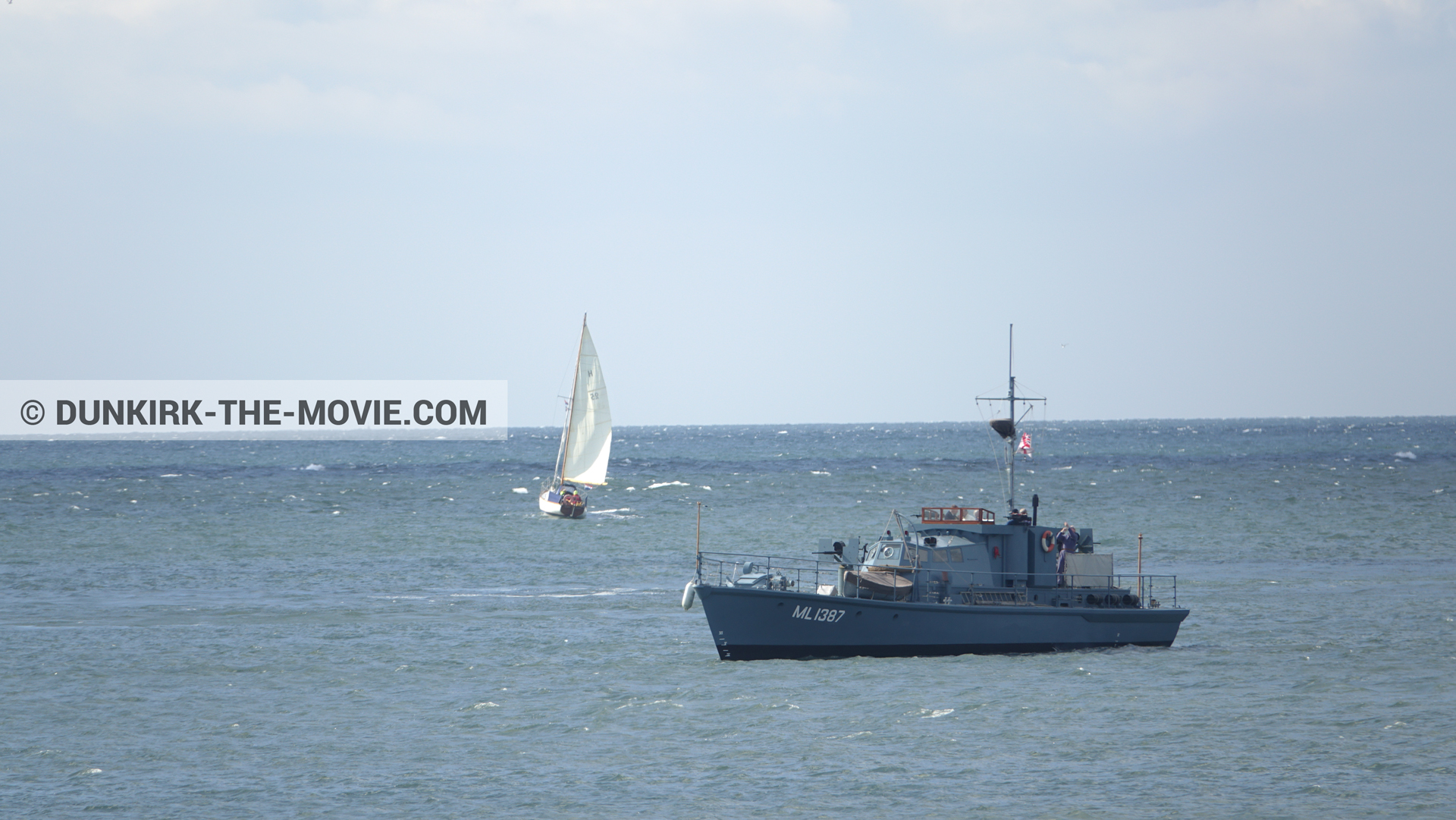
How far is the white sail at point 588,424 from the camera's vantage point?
265 feet

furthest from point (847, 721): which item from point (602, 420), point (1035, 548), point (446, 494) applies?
point (446, 494)

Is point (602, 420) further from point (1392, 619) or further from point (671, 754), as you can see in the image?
point (671, 754)

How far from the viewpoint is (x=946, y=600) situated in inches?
1235

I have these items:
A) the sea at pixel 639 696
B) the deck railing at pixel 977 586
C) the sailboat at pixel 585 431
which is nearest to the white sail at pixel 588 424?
the sailboat at pixel 585 431

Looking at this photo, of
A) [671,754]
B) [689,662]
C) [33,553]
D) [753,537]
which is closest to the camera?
[671,754]

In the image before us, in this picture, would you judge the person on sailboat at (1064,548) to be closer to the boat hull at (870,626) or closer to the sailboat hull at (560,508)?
the boat hull at (870,626)

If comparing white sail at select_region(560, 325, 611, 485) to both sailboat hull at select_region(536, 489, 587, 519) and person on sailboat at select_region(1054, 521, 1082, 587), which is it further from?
person on sailboat at select_region(1054, 521, 1082, 587)

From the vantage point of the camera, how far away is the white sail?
265 ft

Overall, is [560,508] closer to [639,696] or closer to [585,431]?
[585,431]

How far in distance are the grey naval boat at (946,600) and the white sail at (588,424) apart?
1905 inches

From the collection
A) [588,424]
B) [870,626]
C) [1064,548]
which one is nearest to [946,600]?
[870,626]

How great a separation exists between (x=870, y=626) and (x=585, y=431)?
5217 centimetres

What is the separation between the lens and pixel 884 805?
19875mm

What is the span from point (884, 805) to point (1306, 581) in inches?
1248
